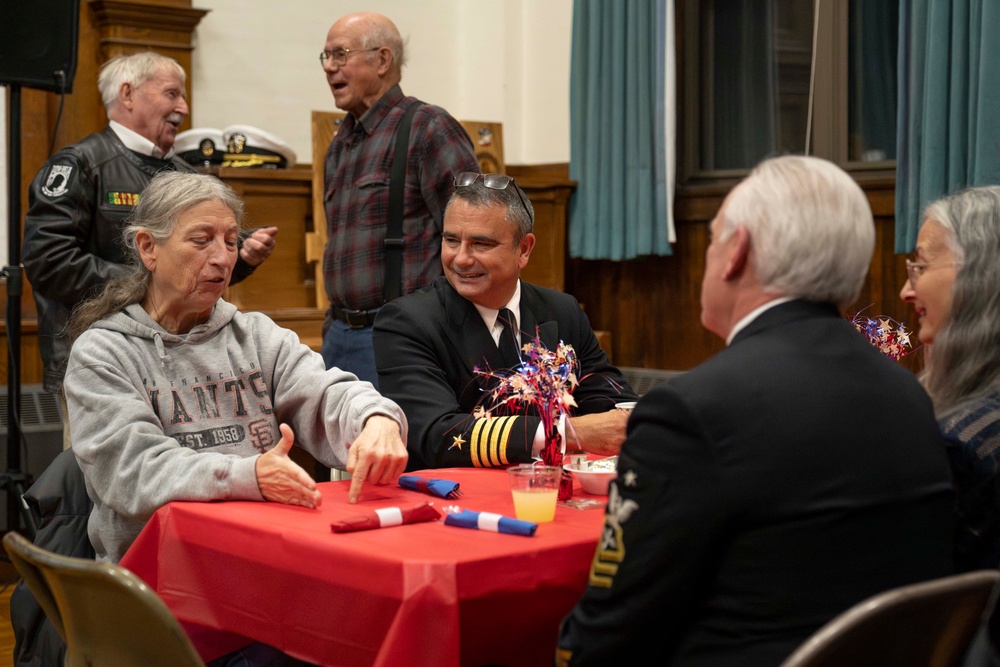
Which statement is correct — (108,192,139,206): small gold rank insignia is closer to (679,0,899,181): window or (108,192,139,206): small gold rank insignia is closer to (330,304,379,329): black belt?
(330,304,379,329): black belt

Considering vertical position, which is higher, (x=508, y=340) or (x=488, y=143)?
(x=488, y=143)

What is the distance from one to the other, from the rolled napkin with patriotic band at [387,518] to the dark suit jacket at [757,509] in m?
0.43

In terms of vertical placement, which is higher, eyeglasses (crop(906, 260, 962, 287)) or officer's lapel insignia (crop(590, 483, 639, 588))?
eyeglasses (crop(906, 260, 962, 287))

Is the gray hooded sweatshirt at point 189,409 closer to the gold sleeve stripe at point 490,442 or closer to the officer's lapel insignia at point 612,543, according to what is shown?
the gold sleeve stripe at point 490,442

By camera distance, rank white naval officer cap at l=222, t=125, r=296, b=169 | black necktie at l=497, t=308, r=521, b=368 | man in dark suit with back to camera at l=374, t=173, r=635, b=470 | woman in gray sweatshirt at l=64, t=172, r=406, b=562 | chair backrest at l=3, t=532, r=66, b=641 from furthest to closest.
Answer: white naval officer cap at l=222, t=125, r=296, b=169 < black necktie at l=497, t=308, r=521, b=368 < man in dark suit with back to camera at l=374, t=173, r=635, b=470 < woman in gray sweatshirt at l=64, t=172, r=406, b=562 < chair backrest at l=3, t=532, r=66, b=641

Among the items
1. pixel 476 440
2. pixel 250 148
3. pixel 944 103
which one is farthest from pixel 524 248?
pixel 250 148

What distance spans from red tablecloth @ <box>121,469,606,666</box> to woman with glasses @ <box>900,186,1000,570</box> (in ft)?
1.84

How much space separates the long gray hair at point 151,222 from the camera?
89.1 inches

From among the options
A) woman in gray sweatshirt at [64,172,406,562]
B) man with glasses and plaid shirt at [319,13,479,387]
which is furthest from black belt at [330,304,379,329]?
woman in gray sweatshirt at [64,172,406,562]

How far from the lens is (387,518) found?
70.2 inches

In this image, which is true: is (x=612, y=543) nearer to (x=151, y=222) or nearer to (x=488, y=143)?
(x=151, y=222)

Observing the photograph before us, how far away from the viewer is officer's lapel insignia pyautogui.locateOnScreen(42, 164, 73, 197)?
11.5ft

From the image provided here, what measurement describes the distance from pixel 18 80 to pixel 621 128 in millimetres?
2784

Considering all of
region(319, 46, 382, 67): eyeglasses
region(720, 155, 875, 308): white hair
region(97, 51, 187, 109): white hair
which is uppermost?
region(319, 46, 382, 67): eyeglasses
